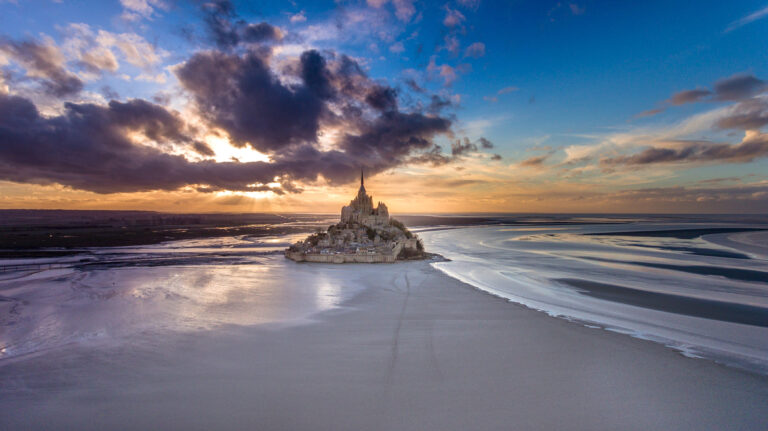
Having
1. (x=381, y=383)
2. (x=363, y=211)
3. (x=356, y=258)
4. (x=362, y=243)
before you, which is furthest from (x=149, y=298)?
(x=363, y=211)

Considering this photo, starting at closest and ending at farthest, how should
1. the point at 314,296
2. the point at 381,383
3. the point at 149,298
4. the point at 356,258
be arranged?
the point at 381,383, the point at 149,298, the point at 314,296, the point at 356,258

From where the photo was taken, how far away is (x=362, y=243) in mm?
35000

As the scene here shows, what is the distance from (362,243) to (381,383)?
88.1 ft

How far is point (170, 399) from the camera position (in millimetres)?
7578

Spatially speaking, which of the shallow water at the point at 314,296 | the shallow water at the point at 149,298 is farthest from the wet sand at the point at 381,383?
the shallow water at the point at 314,296

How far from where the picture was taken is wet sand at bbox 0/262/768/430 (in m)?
6.84

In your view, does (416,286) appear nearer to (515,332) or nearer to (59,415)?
(515,332)

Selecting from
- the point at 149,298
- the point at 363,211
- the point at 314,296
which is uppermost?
the point at 363,211

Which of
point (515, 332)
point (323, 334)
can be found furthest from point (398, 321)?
point (515, 332)

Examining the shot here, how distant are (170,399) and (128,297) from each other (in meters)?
13.2

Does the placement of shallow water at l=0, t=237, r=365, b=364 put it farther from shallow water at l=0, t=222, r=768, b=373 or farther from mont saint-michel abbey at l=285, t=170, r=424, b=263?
mont saint-michel abbey at l=285, t=170, r=424, b=263

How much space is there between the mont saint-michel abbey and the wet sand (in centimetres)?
1784

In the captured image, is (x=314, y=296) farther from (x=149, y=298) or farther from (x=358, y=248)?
(x=358, y=248)

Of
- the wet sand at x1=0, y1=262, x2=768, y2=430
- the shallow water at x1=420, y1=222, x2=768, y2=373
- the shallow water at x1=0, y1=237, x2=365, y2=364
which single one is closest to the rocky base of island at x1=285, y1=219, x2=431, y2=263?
the shallow water at x1=0, y1=237, x2=365, y2=364
